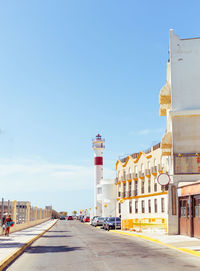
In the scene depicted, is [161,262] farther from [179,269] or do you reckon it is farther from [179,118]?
[179,118]

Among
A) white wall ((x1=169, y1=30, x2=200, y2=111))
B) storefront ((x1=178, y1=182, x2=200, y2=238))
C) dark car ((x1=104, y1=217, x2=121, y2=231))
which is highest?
white wall ((x1=169, y1=30, x2=200, y2=111))

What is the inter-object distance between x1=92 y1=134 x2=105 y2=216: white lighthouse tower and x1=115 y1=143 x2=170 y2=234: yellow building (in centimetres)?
1340

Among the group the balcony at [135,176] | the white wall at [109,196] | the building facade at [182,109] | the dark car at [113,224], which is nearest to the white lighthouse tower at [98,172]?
the white wall at [109,196]

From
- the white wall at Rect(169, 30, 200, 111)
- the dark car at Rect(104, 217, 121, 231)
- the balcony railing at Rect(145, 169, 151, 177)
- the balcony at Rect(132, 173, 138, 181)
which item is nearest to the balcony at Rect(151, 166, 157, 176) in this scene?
the balcony railing at Rect(145, 169, 151, 177)

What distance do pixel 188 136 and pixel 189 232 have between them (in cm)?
1153

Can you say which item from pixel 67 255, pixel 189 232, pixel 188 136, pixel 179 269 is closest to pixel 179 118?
pixel 188 136

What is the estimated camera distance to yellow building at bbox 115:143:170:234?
56.8 meters

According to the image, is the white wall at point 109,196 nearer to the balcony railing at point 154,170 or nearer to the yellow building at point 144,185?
the yellow building at point 144,185

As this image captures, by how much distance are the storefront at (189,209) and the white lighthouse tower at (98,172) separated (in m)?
62.8

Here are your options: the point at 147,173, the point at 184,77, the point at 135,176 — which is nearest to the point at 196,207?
the point at 184,77

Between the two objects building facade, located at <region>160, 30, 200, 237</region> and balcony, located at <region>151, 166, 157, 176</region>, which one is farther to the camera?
balcony, located at <region>151, 166, 157, 176</region>

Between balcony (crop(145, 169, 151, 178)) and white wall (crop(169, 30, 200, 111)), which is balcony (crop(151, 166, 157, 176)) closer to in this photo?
balcony (crop(145, 169, 151, 178))

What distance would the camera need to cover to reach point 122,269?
12.2m

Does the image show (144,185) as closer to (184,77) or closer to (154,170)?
(154,170)
